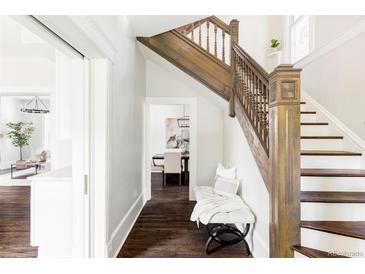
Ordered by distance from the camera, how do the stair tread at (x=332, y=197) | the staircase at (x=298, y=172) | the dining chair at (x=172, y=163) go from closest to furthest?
1. the staircase at (x=298, y=172)
2. the stair tread at (x=332, y=197)
3. the dining chair at (x=172, y=163)

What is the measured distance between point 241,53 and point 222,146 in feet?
7.10

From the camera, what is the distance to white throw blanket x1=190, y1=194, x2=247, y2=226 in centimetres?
266

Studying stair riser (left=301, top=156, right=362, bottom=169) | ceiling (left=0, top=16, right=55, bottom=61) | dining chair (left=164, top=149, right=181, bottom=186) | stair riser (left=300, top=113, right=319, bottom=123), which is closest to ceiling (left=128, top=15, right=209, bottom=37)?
ceiling (left=0, top=16, right=55, bottom=61)

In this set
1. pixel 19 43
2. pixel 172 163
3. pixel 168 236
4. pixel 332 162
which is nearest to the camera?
pixel 332 162

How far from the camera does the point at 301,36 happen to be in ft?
13.3

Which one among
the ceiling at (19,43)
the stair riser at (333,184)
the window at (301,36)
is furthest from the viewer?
the window at (301,36)

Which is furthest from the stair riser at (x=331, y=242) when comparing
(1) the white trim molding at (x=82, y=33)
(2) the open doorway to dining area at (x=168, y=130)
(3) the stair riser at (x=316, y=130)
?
(2) the open doorway to dining area at (x=168, y=130)

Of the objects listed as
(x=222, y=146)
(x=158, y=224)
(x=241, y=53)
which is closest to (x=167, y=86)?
(x=222, y=146)

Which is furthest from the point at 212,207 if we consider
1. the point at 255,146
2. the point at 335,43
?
the point at 335,43

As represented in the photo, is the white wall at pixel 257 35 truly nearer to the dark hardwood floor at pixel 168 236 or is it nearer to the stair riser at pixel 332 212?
the dark hardwood floor at pixel 168 236

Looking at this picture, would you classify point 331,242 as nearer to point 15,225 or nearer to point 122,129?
point 122,129

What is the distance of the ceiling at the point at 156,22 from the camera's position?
2.79m

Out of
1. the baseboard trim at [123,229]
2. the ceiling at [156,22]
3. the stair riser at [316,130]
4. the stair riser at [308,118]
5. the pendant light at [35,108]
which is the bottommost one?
the baseboard trim at [123,229]

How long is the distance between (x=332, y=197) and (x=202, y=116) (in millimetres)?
2992
